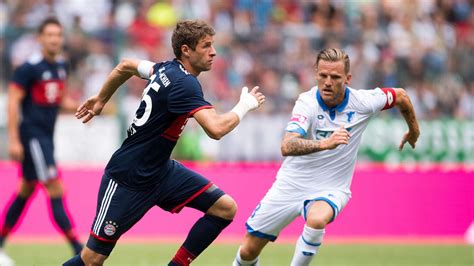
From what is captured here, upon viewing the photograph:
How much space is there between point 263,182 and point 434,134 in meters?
3.82

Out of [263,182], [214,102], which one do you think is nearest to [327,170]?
[263,182]

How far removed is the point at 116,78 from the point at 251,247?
6.95 feet

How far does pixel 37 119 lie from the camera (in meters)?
12.3

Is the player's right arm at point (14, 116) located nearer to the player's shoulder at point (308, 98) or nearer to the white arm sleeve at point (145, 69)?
the white arm sleeve at point (145, 69)

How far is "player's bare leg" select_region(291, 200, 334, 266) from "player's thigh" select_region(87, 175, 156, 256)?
152cm

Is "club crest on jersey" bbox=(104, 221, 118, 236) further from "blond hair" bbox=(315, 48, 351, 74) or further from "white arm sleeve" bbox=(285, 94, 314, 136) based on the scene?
"blond hair" bbox=(315, 48, 351, 74)

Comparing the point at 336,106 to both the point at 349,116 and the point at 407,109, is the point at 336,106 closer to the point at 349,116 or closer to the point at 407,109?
the point at 349,116

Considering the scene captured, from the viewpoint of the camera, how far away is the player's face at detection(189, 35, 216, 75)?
820 centimetres

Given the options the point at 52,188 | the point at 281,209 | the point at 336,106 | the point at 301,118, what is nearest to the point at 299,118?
the point at 301,118

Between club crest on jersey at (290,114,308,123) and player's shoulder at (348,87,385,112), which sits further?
player's shoulder at (348,87,385,112)

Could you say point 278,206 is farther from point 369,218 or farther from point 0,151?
point 0,151

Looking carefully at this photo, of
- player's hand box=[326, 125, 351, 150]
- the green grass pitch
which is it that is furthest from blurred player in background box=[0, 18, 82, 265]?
player's hand box=[326, 125, 351, 150]

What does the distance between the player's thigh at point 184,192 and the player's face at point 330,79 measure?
1.41m

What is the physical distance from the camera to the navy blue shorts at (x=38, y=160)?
12.1 meters
